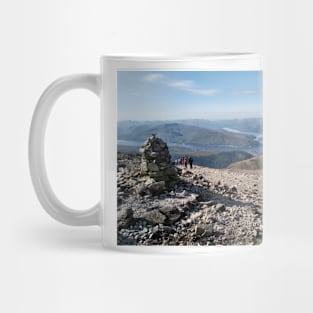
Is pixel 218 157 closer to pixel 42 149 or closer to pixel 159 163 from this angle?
pixel 159 163

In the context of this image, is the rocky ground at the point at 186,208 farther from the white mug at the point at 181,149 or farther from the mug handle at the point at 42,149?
the mug handle at the point at 42,149

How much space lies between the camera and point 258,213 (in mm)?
1871

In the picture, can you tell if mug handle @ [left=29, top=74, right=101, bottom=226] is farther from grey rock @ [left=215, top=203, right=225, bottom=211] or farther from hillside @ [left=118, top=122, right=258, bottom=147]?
grey rock @ [left=215, top=203, right=225, bottom=211]

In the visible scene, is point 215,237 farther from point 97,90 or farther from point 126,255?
point 97,90

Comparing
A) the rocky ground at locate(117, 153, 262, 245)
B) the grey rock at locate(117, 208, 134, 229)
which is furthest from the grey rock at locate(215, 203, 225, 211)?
the grey rock at locate(117, 208, 134, 229)

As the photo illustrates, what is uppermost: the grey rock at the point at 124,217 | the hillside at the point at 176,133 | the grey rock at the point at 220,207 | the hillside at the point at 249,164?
the hillside at the point at 176,133

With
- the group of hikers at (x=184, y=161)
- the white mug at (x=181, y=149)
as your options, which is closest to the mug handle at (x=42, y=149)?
the white mug at (x=181, y=149)

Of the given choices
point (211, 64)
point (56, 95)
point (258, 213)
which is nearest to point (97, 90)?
point (56, 95)

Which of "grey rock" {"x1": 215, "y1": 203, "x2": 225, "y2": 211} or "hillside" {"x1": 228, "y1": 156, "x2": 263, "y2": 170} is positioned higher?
"hillside" {"x1": 228, "y1": 156, "x2": 263, "y2": 170}

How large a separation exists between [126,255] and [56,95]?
0.28m

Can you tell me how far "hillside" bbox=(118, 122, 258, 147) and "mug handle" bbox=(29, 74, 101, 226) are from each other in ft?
0.33

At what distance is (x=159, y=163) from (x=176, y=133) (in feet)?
0.17

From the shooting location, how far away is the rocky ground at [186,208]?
1840mm

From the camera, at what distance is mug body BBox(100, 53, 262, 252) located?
1837 mm
